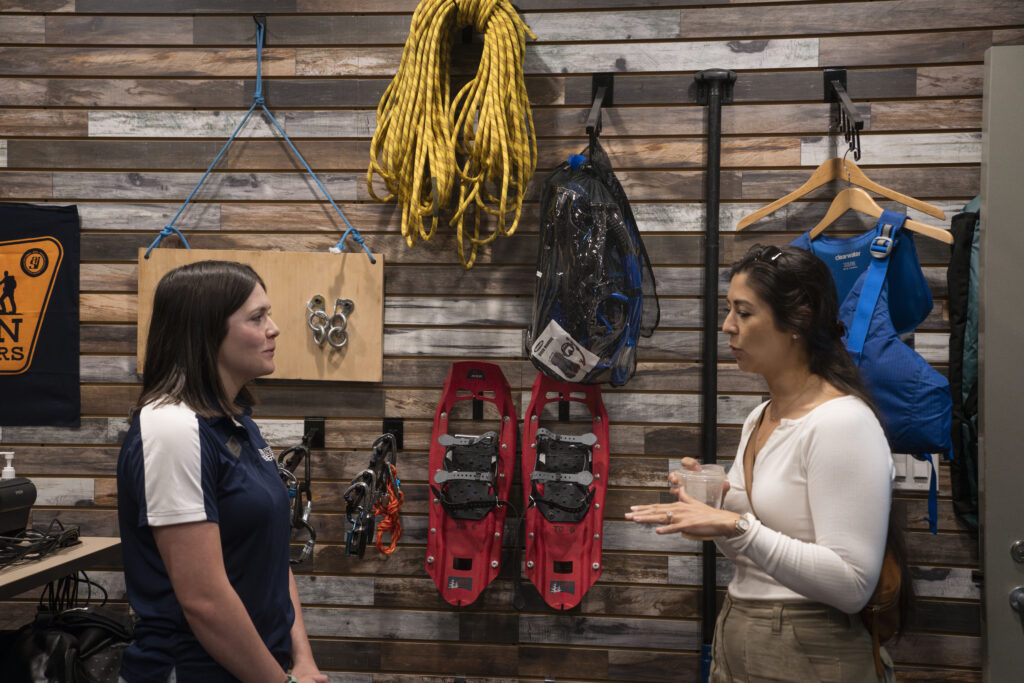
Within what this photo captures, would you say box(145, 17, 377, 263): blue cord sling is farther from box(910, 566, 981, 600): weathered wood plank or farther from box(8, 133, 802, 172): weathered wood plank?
box(910, 566, 981, 600): weathered wood plank

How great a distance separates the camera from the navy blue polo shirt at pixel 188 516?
136 cm

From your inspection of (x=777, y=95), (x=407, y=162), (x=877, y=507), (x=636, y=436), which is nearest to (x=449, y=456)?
(x=636, y=436)

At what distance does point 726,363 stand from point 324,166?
1679mm

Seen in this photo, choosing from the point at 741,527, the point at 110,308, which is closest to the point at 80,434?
the point at 110,308

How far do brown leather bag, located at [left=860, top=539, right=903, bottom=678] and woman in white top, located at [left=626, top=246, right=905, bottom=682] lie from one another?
0.08ft

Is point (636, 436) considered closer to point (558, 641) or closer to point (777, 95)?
point (558, 641)

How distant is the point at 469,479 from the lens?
262cm

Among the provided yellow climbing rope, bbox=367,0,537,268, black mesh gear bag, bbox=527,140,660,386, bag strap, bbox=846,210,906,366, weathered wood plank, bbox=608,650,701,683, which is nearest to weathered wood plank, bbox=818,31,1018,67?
bag strap, bbox=846,210,906,366

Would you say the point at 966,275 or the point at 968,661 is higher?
the point at 966,275

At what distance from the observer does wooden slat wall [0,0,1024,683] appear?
2.70 metres

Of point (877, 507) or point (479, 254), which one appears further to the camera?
point (479, 254)

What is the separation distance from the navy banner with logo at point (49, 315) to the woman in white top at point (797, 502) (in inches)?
96.4

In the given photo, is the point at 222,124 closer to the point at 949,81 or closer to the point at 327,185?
the point at 327,185

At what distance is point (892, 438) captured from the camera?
7.55ft
